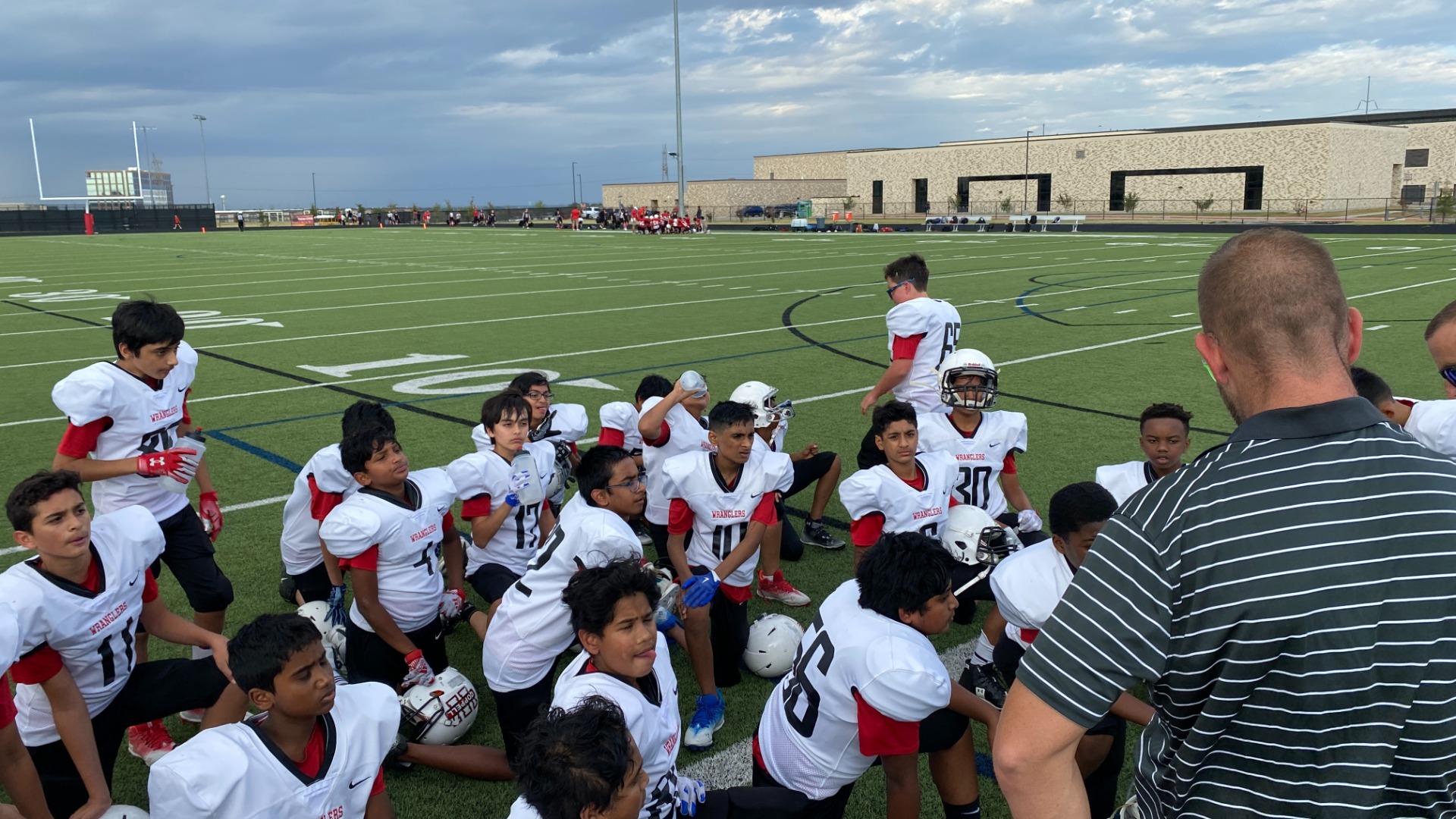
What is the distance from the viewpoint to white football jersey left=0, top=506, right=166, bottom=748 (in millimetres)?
3461

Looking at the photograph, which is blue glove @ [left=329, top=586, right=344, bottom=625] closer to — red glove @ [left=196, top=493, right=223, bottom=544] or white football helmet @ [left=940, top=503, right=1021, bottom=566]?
Answer: red glove @ [left=196, top=493, right=223, bottom=544]

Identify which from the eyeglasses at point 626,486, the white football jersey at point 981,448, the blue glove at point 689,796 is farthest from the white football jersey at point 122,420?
the white football jersey at point 981,448

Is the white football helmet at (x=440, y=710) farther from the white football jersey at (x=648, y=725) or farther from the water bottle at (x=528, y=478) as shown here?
the water bottle at (x=528, y=478)

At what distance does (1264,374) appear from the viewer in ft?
5.47

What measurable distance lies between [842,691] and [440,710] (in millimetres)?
1946

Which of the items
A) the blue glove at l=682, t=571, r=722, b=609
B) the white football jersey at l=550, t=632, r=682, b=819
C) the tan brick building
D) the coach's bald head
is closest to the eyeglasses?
the blue glove at l=682, t=571, r=722, b=609

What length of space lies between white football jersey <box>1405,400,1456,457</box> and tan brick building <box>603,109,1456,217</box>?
186 feet

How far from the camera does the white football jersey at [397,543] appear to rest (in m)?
4.32

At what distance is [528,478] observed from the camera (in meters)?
5.36

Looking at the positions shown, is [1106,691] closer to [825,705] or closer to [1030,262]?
[825,705]

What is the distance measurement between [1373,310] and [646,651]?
1648cm

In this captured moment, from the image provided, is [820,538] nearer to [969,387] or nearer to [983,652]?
[969,387]

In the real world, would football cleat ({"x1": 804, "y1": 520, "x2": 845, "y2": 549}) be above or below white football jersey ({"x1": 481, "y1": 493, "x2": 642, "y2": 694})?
below

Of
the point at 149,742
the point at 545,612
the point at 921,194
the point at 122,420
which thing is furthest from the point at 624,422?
the point at 921,194
